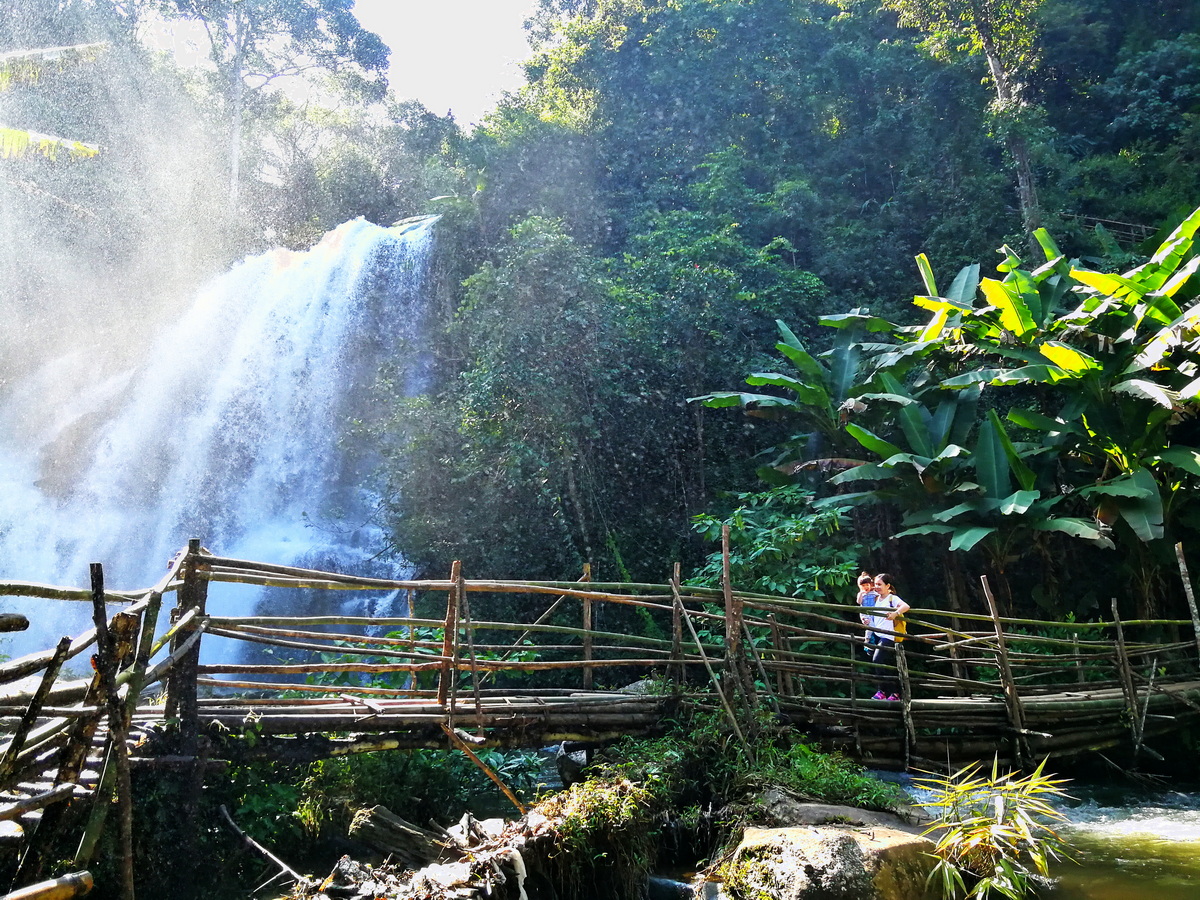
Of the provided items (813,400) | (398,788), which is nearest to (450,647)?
(398,788)

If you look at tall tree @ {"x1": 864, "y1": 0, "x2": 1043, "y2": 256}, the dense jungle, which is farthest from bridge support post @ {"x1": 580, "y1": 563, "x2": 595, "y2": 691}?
tall tree @ {"x1": 864, "y1": 0, "x2": 1043, "y2": 256}

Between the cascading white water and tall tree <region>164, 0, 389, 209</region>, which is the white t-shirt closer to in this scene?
the cascading white water

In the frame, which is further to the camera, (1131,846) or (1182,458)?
(1182,458)

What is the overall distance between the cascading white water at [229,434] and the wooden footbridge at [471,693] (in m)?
6.71

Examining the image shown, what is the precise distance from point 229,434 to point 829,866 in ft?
48.6

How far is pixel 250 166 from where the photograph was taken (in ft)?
88.5

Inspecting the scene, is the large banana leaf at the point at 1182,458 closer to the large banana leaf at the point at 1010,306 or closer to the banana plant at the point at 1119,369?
the banana plant at the point at 1119,369

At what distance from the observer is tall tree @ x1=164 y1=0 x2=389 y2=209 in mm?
26594

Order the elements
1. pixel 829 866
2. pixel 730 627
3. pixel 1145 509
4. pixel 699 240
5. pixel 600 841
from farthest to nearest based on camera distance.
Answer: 1. pixel 699 240
2. pixel 1145 509
3. pixel 730 627
4. pixel 600 841
5. pixel 829 866

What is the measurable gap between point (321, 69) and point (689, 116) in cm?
1573

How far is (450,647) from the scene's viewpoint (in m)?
4.95

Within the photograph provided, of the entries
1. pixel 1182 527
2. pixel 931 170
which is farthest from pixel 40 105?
pixel 1182 527

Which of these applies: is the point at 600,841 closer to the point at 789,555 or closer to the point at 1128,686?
the point at 789,555

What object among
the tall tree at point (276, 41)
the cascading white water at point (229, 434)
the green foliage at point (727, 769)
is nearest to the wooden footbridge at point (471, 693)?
the green foliage at point (727, 769)
